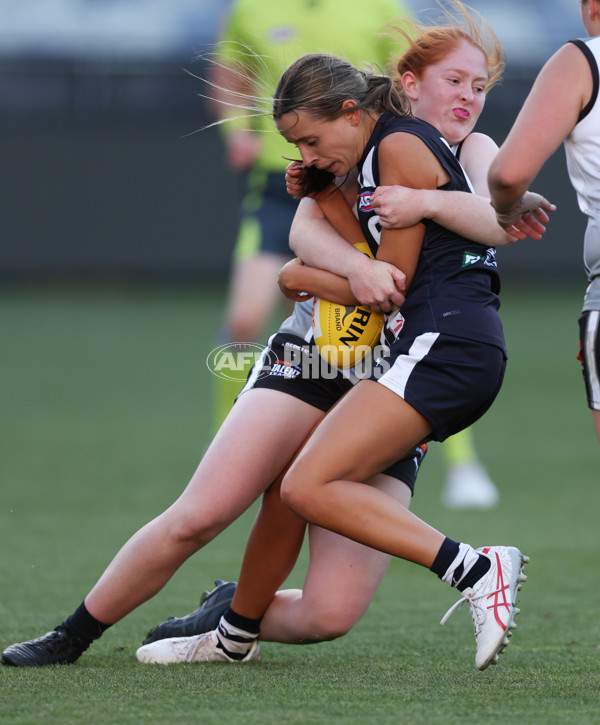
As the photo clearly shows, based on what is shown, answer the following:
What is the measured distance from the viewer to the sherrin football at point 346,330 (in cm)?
305

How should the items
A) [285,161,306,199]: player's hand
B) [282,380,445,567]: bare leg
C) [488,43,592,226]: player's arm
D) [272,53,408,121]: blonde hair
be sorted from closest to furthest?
[488,43,592,226]: player's arm < [282,380,445,567]: bare leg < [272,53,408,121]: blonde hair < [285,161,306,199]: player's hand

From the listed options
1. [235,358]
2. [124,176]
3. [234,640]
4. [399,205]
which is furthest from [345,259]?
[124,176]

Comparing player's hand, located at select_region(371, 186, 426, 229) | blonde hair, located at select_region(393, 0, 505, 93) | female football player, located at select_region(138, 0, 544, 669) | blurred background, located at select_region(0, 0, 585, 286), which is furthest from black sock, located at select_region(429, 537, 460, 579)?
blurred background, located at select_region(0, 0, 585, 286)

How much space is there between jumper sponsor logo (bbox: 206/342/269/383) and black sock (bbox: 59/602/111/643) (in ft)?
5.15

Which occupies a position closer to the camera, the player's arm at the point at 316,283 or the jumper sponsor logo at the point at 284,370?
the player's arm at the point at 316,283

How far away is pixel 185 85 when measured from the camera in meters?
17.0

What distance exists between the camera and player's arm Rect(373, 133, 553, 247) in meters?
2.78

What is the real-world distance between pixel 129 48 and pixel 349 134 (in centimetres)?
1554

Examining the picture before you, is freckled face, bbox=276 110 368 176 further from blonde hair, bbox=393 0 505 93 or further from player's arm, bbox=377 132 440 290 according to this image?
blonde hair, bbox=393 0 505 93

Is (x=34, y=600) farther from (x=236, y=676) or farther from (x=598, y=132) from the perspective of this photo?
(x=598, y=132)

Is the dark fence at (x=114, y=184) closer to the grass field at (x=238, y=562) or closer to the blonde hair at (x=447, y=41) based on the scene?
the grass field at (x=238, y=562)

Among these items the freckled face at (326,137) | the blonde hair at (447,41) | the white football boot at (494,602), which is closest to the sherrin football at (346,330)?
the freckled face at (326,137)

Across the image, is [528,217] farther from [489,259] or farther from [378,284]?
[378,284]

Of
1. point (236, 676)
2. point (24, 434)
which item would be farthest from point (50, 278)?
point (236, 676)
